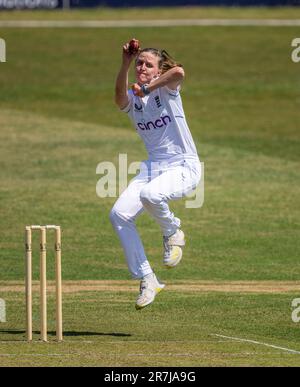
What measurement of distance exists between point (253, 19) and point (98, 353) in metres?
33.6

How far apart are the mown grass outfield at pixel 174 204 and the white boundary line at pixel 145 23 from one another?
630 millimetres

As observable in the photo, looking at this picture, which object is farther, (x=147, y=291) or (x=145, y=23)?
(x=145, y=23)

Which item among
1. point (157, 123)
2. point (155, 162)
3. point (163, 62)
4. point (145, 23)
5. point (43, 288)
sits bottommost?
point (43, 288)

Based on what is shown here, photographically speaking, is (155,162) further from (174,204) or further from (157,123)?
(174,204)

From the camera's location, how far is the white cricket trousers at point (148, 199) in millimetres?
11977

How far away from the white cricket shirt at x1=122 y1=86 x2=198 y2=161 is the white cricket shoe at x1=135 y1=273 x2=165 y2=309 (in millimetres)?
1271

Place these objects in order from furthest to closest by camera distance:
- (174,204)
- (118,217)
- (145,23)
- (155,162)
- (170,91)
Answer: (145,23), (174,204), (155,162), (170,91), (118,217)

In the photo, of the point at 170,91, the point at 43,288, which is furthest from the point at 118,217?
the point at 170,91

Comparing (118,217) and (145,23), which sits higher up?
(145,23)

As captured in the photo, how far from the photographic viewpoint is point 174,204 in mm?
23062

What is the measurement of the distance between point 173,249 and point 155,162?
94 cm

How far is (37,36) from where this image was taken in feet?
133

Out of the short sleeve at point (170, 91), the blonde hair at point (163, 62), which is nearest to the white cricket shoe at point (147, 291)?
the short sleeve at point (170, 91)

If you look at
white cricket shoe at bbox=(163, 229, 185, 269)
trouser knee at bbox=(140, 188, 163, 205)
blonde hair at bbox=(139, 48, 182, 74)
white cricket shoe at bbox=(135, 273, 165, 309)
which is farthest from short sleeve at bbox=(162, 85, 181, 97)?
white cricket shoe at bbox=(135, 273, 165, 309)
